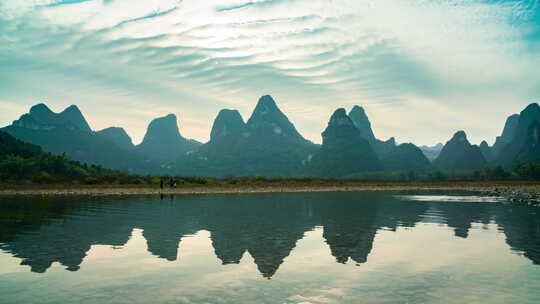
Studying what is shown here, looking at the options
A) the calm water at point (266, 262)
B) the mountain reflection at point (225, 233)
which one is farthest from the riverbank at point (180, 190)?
the calm water at point (266, 262)

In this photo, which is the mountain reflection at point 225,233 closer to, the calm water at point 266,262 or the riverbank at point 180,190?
the calm water at point 266,262

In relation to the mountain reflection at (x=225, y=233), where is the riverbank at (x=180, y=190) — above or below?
below

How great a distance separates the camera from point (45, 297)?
315 inches

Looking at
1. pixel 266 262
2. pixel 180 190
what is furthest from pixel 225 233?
pixel 180 190

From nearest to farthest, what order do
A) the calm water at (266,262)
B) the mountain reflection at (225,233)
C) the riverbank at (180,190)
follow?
the calm water at (266,262)
the mountain reflection at (225,233)
the riverbank at (180,190)

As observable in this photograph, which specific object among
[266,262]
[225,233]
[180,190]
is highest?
[266,262]

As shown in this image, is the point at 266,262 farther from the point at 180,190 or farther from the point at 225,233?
the point at 180,190

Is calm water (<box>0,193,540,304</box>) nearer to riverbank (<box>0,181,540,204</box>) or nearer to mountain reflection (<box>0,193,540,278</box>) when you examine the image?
mountain reflection (<box>0,193,540,278</box>)

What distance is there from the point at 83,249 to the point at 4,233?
5798 millimetres

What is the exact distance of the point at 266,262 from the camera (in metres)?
11.5

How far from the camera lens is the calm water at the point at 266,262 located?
328 inches

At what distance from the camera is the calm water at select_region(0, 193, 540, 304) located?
834 cm

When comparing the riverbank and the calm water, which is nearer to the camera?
the calm water

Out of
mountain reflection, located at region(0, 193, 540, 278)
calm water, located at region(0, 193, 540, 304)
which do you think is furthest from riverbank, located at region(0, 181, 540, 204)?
calm water, located at region(0, 193, 540, 304)
